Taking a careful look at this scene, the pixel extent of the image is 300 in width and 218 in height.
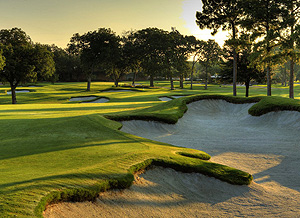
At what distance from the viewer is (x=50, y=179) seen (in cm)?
633

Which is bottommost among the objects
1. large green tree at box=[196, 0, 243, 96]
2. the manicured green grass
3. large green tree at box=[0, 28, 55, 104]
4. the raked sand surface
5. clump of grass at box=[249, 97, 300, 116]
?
the raked sand surface

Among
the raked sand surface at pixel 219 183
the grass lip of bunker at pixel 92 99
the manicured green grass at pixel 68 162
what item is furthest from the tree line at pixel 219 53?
the manicured green grass at pixel 68 162

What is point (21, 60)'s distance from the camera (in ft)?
141

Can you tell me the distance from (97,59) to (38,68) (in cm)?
2356

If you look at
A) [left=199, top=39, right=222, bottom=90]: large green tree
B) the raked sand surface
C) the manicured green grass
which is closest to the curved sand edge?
the raked sand surface

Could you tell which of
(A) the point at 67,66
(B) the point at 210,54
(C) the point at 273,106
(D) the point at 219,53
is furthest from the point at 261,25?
(A) the point at 67,66

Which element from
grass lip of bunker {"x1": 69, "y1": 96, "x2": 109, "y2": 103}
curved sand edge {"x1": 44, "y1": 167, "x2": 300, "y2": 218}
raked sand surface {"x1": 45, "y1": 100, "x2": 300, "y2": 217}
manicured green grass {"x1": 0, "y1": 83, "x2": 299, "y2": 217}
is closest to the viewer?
manicured green grass {"x1": 0, "y1": 83, "x2": 299, "y2": 217}

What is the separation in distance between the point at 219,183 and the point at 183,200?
1.93 meters

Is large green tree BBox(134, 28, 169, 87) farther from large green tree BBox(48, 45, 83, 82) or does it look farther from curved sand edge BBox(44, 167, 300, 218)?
curved sand edge BBox(44, 167, 300, 218)

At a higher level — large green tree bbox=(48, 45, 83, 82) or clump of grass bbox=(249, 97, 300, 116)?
large green tree bbox=(48, 45, 83, 82)

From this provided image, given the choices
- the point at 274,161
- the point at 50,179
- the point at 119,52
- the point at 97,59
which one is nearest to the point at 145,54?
the point at 119,52

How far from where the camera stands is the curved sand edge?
20.2ft

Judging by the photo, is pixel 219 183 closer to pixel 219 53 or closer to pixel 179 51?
pixel 219 53

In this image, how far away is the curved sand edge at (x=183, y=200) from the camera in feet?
20.2
